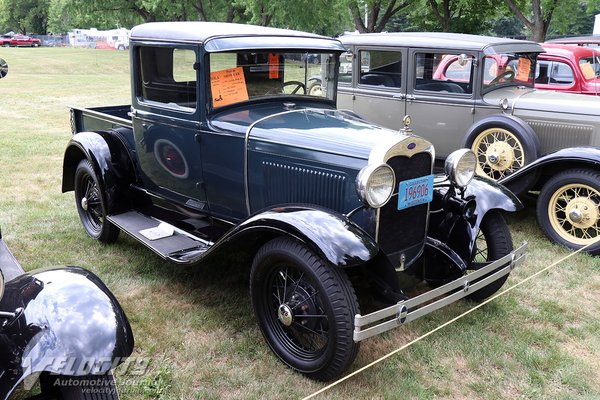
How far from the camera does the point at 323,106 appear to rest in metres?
4.21

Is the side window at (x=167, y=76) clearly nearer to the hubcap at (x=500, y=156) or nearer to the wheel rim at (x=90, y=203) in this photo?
the wheel rim at (x=90, y=203)

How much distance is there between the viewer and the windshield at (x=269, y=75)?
3684 millimetres

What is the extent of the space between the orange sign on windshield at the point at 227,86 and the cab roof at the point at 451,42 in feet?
10.8

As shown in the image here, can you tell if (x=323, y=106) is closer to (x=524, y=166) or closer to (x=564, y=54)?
(x=524, y=166)

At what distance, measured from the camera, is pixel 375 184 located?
2.95m

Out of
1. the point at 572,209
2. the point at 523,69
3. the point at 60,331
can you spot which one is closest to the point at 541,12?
the point at 523,69

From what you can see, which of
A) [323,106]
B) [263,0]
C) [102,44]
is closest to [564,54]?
[323,106]

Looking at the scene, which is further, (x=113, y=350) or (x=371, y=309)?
(x=371, y=309)

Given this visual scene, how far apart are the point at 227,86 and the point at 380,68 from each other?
3582 mm

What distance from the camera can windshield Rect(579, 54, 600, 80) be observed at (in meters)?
7.75

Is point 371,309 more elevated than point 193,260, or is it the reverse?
point 193,260

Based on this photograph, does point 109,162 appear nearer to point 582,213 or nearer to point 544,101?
point 582,213

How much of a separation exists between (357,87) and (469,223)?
12.7 ft

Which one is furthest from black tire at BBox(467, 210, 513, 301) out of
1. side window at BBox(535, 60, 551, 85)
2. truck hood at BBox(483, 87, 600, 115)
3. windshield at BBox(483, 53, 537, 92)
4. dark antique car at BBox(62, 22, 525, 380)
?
side window at BBox(535, 60, 551, 85)
